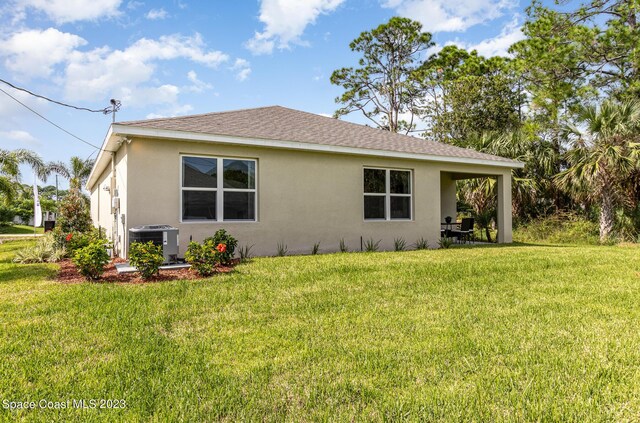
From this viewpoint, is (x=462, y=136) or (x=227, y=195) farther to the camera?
(x=462, y=136)

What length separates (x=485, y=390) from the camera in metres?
2.95

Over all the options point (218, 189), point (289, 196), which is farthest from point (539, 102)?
point (218, 189)

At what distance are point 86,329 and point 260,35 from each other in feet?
50.5

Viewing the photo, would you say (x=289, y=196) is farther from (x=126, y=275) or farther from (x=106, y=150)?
(x=106, y=150)

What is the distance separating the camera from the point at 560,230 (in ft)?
55.9

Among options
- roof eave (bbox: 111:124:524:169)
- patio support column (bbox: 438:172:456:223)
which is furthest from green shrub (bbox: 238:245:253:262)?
patio support column (bbox: 438:172:456:223)

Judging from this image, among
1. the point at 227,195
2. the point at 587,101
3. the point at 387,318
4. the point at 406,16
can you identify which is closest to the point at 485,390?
the point at 387,318

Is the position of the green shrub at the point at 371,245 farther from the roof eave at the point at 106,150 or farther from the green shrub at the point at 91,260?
the roof eave at the point at 106,150

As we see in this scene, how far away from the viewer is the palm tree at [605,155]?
48.3ft

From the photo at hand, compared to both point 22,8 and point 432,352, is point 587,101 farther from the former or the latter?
point 22,8

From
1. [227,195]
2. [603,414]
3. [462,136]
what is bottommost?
[603,414]

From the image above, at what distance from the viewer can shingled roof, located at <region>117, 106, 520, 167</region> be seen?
9.71 meters

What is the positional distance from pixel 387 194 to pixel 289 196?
11.4 feet

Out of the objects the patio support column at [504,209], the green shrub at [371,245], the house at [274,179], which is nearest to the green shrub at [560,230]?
the patio support column at [504,209]
